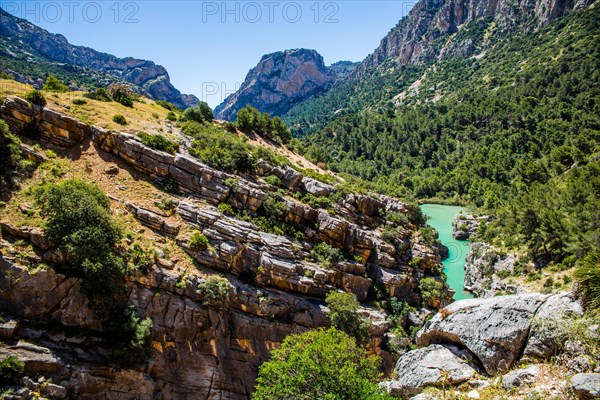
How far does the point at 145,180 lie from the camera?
3359 centimetres

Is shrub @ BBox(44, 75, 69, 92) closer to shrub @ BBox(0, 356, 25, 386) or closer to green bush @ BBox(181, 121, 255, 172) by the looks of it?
green bush @ BBox(181, 121, 255, 172)

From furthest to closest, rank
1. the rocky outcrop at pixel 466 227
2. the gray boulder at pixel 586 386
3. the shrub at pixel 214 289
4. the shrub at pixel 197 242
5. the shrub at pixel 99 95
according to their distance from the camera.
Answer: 1. the rocky outcrop at pixel 466 227
2. the shrub at pixel 99 95
3. the shrub at pixel 197 242
4. the shrub at pixel 214 289
5. the gray boulder at pixel 586 386

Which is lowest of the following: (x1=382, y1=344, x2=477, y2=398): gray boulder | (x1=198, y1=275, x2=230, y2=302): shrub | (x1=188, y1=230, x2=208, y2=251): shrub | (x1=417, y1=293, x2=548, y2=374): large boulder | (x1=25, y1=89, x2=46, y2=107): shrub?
(x1=382, y1=344, x2=477, y2=398): gray boulder

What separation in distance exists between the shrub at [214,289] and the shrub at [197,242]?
10.2 feet

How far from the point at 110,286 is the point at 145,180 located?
1237cm

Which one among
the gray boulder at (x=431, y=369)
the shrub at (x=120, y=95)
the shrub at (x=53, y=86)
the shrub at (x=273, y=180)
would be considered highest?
the shrub at (x=120, y=95)

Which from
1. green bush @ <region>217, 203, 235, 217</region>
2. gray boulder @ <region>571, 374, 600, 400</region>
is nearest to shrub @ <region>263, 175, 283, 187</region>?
green bush @ <region>217, 203, 235, 217</region>

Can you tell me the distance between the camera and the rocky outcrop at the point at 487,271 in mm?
48422

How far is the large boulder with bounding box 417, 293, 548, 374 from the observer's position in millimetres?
11727

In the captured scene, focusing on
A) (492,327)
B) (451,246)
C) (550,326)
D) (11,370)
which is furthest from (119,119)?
(451,246)

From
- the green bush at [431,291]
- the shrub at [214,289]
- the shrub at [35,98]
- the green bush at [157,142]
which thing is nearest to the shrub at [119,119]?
the green bush at [157,142]

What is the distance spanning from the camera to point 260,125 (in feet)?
205

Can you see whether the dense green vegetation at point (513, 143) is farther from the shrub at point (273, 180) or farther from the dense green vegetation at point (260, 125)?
the shrub at point (273, 180)

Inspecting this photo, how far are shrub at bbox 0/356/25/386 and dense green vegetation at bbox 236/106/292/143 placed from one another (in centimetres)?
4691
